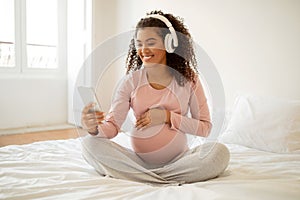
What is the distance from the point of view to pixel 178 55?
45.8 inches

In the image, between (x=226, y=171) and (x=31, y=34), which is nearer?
(x=226, y=171)

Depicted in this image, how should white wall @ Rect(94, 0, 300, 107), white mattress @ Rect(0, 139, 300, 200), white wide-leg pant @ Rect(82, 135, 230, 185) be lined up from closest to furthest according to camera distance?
white mattress @ Rect(0, 139, 300, 200), white wide-leg pant @ Rect(82, 135, 230, 185), white wall @ Rect(94, 0, 300, 107)

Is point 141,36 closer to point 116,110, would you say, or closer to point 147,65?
point 147,65

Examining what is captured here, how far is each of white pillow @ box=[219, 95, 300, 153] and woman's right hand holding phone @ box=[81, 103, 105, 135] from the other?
33.1 inches

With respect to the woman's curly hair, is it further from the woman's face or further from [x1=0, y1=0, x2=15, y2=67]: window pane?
[x1=0, y1=0, x2=15, y2=67]: window pane

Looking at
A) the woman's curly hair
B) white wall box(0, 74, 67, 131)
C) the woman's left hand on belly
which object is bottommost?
white wall box(0, 74, 67, 131)

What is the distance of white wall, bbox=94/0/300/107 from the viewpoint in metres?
1.64

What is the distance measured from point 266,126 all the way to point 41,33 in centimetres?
239

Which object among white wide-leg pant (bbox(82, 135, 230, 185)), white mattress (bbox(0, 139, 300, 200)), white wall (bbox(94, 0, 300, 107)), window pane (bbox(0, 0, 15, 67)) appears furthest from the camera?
window pane (bbox(0, 0, 15, 67))

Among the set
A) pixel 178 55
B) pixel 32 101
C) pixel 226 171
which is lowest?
pixel 32 101

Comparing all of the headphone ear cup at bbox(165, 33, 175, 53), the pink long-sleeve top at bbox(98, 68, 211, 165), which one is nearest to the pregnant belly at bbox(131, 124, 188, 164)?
the pink long-sleeve top at bbox(98, 68, 211, 165)

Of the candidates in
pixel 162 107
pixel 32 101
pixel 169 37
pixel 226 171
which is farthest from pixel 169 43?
pixel 32 101

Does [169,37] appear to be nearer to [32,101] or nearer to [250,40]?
[250,40]

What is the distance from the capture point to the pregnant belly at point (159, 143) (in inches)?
39.7
